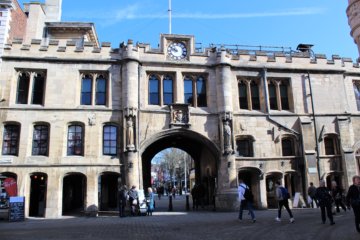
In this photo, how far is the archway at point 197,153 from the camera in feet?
76.8

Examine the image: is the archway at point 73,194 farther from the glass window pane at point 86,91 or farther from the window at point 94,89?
the window at point 94,89

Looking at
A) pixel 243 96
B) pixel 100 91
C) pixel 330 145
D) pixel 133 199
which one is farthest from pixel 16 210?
pixel 330 145

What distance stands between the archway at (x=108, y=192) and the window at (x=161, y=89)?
18.9 ft

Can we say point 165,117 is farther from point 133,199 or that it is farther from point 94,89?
point 133,199

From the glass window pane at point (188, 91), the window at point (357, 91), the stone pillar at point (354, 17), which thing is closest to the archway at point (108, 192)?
the glass window pane at point (188, 91)

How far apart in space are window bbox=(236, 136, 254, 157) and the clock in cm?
705

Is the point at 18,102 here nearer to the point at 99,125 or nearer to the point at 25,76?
the point at 25,76

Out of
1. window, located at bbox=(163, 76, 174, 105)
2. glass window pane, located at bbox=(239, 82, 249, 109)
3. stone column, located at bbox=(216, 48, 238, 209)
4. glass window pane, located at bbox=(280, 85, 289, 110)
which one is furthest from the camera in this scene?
glass window pane, located at bbox=(280, 85, 289, 110)

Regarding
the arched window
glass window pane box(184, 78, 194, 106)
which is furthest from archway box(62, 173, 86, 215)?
glass window pane box(184, 78, 194, 106)

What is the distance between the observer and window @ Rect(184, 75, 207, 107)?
2425 cm

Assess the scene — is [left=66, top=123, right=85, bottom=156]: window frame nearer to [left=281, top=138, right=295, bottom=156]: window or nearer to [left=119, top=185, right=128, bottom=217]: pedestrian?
[left=119, top=185, right=128, bottom=217]: pedestrian

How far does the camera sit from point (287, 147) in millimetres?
25031

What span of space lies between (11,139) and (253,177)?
15.8 m

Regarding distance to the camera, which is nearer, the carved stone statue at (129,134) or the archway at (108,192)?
the carved stone statue at (129,134)
